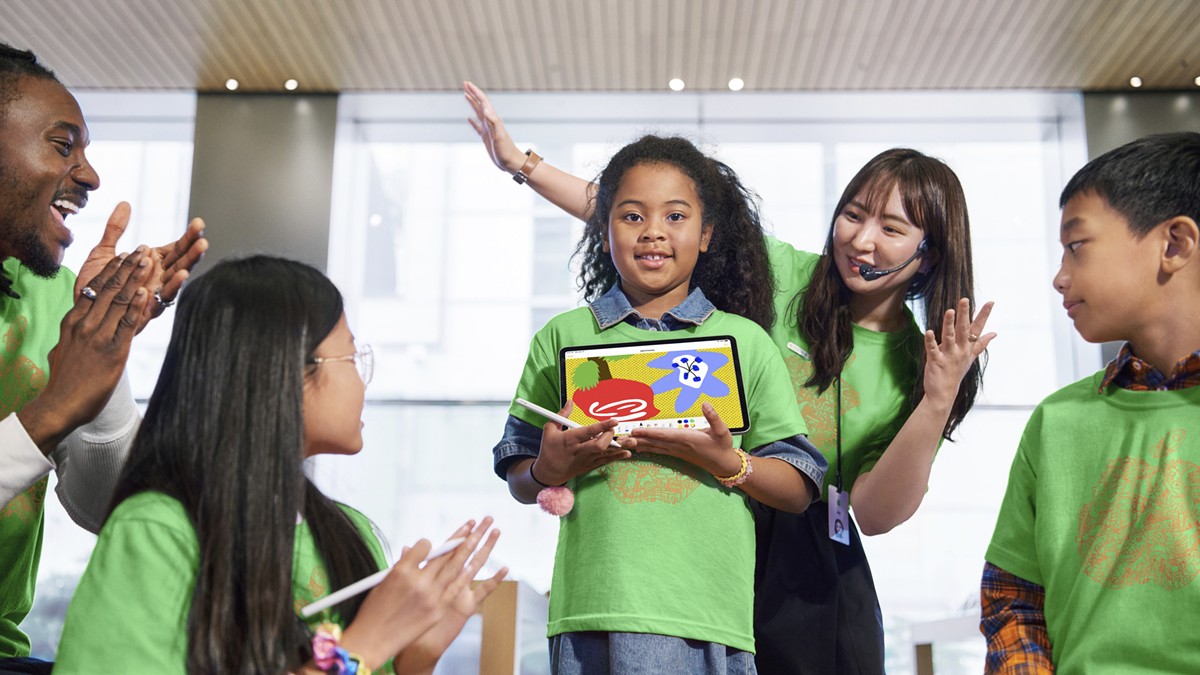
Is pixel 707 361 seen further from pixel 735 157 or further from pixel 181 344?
pixel 735 157

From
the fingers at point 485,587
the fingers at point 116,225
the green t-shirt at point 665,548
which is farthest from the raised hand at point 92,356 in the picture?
the green t-shirt at point 665,548

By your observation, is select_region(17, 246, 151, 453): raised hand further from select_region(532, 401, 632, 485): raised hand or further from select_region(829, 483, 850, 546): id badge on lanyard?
select_region(829, 483, 850, 546): id badge on lanyard

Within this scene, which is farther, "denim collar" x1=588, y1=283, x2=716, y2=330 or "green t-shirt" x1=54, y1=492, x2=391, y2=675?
"denim collar" x1=588, y1=283, x2=716, y2=330

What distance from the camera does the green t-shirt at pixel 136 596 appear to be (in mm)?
1277

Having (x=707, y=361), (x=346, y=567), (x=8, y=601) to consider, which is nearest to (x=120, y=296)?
(x=346, y=567)

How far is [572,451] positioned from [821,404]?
659 mm

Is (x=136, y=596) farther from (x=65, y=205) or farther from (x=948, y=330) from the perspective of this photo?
(x=948, y=330)

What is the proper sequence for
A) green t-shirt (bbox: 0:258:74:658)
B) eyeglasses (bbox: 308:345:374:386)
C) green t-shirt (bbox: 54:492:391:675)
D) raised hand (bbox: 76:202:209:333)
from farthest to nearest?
green t-shirt (bbox: 0:258:74:658) < raised hand (bbox: 76:202:209:333) < eyeglasses (bbox: 308:345:374:386) < green t-shirt (bbox: 54:492:391:675)

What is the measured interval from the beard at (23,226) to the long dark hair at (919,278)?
4.66ft

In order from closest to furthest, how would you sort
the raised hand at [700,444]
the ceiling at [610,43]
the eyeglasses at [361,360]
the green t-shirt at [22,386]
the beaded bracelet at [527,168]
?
1. the eyeglasses at [361,360]
2. the raised hand at [700,444]
3. the green t-shirt at [22,386]
4. the beaded bracelet at [527,168]
5. the ceiling at [610,43]

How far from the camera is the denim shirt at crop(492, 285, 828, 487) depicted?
6.40 feet

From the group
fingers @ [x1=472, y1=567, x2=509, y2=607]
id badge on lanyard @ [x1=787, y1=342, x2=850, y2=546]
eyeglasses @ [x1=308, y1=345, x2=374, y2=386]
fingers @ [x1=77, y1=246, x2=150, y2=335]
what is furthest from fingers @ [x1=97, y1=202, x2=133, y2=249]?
id badge on lanyard @ [x1=787, y1=342, x2=850, y2=546]

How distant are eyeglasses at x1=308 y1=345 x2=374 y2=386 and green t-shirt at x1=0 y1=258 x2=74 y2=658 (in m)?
0.63

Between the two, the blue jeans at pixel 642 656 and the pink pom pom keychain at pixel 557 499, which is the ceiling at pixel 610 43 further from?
the blue jeans at pixel 642 656
